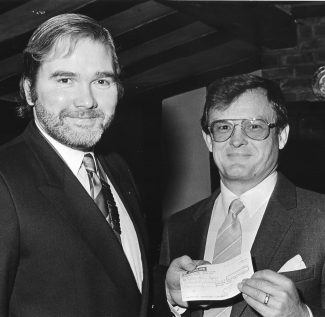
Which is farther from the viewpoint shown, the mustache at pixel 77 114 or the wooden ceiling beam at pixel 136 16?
the wooden ceiling beam at pixel 136 16

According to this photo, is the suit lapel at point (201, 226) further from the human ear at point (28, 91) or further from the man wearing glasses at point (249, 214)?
the human ear at point (28, 91)

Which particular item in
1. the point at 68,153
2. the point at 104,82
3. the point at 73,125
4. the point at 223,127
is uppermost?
the point at 104,82

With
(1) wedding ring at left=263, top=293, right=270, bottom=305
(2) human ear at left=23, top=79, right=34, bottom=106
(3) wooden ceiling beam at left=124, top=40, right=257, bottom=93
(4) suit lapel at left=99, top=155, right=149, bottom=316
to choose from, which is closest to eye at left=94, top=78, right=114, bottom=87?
(2) human ear at left=23, top=79, right=34, bottom=106

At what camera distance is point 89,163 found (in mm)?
2150

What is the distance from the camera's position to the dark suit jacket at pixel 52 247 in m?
1.77

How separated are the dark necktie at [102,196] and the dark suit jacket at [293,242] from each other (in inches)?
21.4

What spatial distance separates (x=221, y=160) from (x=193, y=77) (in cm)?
406

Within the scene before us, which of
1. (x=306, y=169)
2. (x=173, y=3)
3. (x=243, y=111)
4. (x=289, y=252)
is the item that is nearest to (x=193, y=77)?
(x=306, y=169)

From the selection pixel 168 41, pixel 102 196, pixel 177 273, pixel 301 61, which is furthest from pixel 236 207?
pixel 301 61

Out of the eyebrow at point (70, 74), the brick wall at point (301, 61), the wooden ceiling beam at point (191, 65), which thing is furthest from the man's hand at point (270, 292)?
the wooden ceiling beam at point (191, 65)

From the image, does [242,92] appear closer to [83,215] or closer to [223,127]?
[223,127]

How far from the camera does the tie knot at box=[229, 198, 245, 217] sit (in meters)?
2.42

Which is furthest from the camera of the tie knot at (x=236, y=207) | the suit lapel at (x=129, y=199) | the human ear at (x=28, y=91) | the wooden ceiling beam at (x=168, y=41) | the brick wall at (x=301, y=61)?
the brick wall at (x=301, y=61)

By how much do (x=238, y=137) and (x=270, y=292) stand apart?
2.54ft
